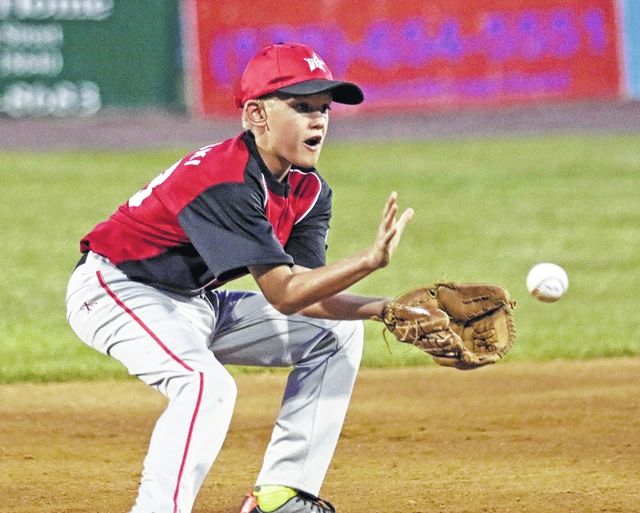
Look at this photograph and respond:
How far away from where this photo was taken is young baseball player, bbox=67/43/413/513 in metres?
3.93

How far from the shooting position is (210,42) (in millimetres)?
19031

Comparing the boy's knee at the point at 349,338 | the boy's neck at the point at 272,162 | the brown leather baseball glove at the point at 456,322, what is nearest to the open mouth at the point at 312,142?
the boy's neck at the point at 272,162

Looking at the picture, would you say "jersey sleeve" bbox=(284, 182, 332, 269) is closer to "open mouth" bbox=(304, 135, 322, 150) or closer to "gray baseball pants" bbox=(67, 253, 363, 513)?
"gray baseball pants" bbox=(67, 253, 363, 513)

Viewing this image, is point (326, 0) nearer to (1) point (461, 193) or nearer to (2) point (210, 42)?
(2) point (210, 42)

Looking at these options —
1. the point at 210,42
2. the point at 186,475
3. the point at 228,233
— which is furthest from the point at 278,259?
the point at 210,42

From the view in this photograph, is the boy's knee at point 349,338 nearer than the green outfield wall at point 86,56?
Yes

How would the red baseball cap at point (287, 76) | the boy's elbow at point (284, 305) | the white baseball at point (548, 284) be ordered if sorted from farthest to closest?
the white baseball at point (548, 284) → the red baseball cap at point (287, 76) → the boy's elbow at point (284, 305)

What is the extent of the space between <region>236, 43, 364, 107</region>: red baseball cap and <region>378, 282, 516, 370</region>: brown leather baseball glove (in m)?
0.71

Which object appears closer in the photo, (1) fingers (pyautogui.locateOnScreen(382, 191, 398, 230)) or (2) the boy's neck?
(1) fingers (pyautogui.locateOnScreen(382, 191, 398, 230))

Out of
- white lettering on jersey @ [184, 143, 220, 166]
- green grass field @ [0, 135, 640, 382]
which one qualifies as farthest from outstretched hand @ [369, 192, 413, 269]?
green grass field @ [0, 135, 640, 382]

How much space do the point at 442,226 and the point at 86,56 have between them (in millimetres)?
8272

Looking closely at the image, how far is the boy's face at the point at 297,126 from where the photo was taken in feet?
13.8

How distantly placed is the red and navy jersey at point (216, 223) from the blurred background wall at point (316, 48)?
14.6m

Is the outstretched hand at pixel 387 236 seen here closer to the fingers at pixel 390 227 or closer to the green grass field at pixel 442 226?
the fingers at pixel 390 227
